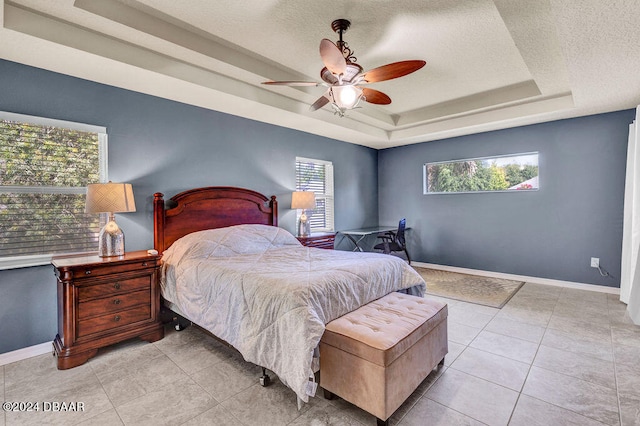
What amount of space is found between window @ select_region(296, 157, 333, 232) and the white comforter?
181 cm

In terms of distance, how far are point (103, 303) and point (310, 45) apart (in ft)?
9.17

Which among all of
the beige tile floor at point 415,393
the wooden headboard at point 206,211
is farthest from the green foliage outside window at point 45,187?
the beige tile floor at point 415,393

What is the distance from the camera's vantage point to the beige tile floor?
171cm

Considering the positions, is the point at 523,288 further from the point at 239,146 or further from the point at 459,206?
the point at 239,146

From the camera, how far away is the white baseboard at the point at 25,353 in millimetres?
2338

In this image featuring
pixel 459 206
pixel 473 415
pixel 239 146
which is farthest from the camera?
pixel 459 206

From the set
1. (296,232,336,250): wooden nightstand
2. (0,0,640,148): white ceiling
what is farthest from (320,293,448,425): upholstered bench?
(296,232,336,250): wooden nightstand

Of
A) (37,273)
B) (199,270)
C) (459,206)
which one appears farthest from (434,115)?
(37,273)

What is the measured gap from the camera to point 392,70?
220 centimetres

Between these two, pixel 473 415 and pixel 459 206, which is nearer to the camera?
pixel 473 415

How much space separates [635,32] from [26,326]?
500 cm

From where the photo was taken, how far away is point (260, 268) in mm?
2379

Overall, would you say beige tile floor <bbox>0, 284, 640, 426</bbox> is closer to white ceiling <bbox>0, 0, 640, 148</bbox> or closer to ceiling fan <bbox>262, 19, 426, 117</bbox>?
ceiling fan <bbox>262, 19, 426, 117</bbox>

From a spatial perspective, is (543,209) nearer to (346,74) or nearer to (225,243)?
(346,74)
